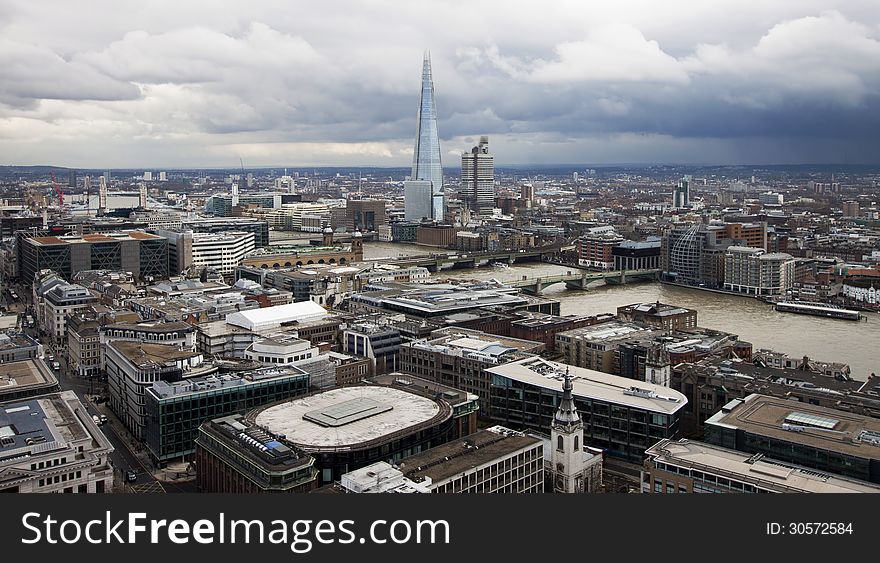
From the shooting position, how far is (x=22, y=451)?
6.95 meters

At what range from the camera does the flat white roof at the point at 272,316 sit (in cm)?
1303

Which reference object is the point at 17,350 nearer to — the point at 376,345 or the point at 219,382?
the point at 219,382

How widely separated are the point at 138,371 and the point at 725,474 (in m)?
6.12

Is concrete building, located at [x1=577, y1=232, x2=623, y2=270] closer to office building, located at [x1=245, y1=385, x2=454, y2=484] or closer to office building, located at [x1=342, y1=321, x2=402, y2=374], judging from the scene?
office building, located at [x1=342, y1=321, x2=402, y2=374]

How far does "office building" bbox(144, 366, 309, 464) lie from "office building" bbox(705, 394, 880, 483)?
4.51m

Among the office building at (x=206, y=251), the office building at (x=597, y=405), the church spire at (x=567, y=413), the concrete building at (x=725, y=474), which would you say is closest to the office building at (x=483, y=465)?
the church spire at (x=567, y=413)

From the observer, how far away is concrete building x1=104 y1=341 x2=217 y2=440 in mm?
9398

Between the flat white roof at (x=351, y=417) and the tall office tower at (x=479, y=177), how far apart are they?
41524 mm

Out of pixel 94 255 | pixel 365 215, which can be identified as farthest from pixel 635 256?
pixel 365 215

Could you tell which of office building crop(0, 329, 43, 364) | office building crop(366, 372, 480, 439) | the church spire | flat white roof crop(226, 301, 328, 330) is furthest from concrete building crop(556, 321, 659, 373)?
office building crop(0, 329, 43, 364)

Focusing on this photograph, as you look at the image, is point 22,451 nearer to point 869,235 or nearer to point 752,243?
point 752,243

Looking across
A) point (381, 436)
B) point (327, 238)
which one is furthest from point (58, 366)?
point (327, 238)

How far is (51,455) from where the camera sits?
7020mm

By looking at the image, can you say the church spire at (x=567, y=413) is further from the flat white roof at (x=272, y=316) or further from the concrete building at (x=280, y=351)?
the flat white roof at (x=272, y=316)
